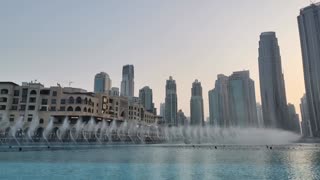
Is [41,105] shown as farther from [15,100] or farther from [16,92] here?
[16,92]

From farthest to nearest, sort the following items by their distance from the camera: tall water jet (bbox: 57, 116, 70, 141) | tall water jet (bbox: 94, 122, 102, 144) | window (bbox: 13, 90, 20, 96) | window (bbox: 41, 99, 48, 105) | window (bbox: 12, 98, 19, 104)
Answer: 1. window (bbox: 41, 99, 48, 105)
2. tall water jet (bbox: 94, 122, 102, 144)
3. window (bbox: 13, 90, 20, 96)
4. window (bbox: 12, 98, 19, 104)
5. tall water jet (bbox: 57, 116, 70, 141)

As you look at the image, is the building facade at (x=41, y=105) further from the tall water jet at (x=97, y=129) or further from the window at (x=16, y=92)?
the tall water jet at (x=97, y=129)

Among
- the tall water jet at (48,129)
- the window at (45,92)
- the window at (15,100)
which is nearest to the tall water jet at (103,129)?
the tall water jet at (48,129)

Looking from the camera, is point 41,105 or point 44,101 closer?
point 41,105

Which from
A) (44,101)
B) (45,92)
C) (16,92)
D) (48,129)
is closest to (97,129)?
(48,129)

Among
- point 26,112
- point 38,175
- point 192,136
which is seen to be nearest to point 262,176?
point 38,175

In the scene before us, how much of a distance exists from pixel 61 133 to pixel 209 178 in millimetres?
123497

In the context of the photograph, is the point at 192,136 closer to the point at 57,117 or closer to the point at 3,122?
the point at 57,117

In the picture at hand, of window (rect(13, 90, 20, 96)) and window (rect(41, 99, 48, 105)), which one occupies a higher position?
window (rect(13, 90, 20, 96))

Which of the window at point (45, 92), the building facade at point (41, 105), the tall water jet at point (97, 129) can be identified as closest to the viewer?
the building facade at point (41, 105)

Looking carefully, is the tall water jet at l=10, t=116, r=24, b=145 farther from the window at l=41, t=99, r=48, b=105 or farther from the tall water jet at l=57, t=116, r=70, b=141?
the tall water jet at l=57, t=116, r=70, b=141

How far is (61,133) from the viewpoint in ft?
466

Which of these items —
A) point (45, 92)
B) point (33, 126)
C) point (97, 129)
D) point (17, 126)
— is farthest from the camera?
point (97, 129)

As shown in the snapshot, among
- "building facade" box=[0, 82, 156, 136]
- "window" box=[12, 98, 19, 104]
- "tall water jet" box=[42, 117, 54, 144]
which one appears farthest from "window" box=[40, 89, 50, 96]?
"tall water jet" box=[42, 117, 54, 144]
